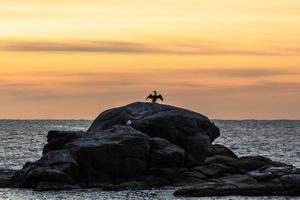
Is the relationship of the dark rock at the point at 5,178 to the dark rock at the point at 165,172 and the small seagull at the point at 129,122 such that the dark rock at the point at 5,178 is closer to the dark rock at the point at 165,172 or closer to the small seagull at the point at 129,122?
the small seagull at the point at 129,122

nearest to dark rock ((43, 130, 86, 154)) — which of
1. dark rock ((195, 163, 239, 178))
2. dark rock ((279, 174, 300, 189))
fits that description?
dark rock ((195, 163, 239, 178))

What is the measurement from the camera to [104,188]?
167ft

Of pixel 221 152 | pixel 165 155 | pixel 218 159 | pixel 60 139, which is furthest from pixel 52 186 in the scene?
pixel 221 152

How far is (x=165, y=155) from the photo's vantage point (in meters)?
54.4

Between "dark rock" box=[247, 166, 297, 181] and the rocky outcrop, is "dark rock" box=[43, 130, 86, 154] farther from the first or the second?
"dark rock" box=[247, 166, 297, 181]

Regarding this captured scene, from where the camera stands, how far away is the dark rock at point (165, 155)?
54.2 metres

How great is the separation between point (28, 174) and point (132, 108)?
1305 centimetres

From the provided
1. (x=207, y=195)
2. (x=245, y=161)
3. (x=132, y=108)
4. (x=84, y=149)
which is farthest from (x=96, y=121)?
(x=207, y=195)

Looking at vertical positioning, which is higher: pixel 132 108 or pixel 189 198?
pixel 132 108

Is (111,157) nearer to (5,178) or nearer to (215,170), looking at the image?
(215,170)

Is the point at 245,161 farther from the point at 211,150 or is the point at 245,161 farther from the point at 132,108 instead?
the point at 132,108

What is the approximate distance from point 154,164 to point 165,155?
1.15 m

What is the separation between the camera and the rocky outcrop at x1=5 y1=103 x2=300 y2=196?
163ft

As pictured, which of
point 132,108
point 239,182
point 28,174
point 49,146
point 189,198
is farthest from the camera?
point 132,108
